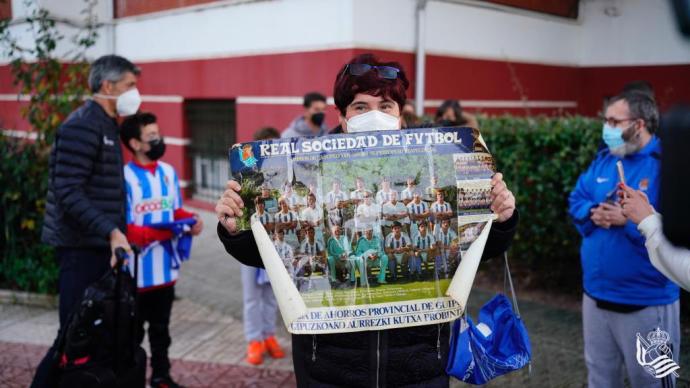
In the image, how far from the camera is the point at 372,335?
7.05ft

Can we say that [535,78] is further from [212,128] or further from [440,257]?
[440,257]

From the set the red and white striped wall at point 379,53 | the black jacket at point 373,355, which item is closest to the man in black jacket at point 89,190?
the black jacket at point 373,355

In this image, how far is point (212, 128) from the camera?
37.1 ft

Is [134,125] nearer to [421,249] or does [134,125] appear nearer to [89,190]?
[89,190]

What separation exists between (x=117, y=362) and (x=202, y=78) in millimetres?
8210

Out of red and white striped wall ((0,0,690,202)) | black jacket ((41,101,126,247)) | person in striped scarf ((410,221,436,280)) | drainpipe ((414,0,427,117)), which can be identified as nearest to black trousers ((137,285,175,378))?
black jacket ((41,101,126,247))

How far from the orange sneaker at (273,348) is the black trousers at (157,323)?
3.04ft

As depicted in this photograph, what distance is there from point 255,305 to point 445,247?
3.15m

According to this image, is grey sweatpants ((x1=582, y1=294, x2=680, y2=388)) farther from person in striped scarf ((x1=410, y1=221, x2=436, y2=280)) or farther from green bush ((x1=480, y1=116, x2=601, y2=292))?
green bush ((x1=480, y1=116, x2=601, y2=292))

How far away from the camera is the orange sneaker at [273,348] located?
5.04m

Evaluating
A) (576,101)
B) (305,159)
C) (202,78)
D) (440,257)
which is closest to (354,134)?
(305,159)

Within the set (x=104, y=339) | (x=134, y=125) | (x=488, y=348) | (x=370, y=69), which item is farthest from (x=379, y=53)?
(x=488, y=348)

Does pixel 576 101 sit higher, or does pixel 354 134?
pixel 576 101

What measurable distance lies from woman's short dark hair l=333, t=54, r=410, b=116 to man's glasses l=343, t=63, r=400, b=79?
0.01 meters
